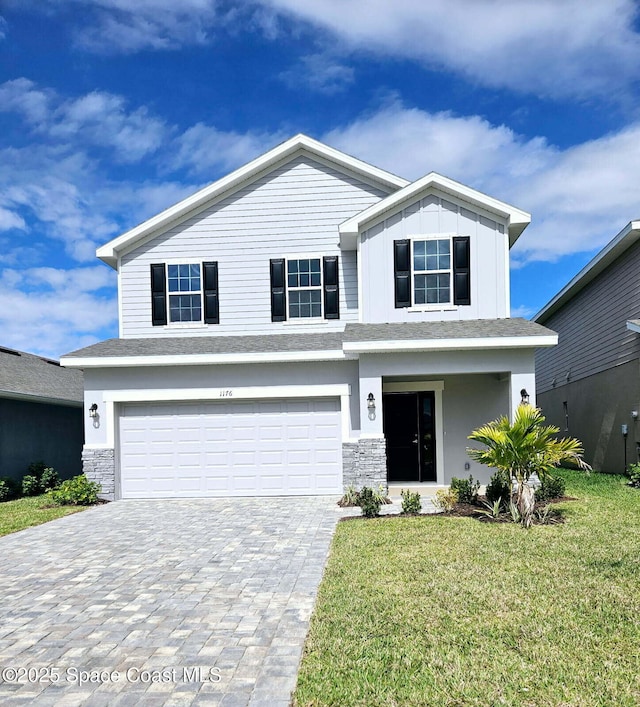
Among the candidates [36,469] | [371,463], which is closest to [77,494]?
[36,469]

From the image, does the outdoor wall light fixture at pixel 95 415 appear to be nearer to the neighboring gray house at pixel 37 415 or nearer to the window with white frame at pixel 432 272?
the neighboring gray house at pixel 37 415

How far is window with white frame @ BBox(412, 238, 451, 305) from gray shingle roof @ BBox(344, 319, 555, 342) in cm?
70

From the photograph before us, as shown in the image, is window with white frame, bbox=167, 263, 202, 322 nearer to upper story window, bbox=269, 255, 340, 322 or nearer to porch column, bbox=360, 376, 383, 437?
upper story window, bbox=269, 255, 340, 322

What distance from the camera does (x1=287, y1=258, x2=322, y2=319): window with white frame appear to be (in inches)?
618

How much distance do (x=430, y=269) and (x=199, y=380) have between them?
6.06 m

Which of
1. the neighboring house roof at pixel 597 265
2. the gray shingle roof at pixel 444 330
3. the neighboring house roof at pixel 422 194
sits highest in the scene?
the neighboring house roof at pixel 422 194

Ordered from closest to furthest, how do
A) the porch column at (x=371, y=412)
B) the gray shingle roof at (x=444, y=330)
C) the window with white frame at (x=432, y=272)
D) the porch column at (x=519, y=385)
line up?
the gray shingle roof at (x=444, y=330) → the porch column at (x=519, y=385) → the porch column at (x=371, y=412) → the window with white frame at (x=432, y=272)

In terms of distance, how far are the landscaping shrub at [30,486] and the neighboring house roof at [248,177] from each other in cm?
619

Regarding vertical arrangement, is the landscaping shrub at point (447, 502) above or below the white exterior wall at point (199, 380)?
below

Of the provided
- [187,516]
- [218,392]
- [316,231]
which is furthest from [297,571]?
[316,231]

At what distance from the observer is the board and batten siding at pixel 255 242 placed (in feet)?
51.9

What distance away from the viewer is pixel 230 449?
564 inches

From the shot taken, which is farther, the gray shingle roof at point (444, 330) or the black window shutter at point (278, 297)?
the black window shutter at point (278, 297)

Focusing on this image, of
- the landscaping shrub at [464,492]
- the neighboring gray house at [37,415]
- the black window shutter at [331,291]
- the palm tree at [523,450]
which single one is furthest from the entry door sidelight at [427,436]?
the neighboring gray house at [37,415]
